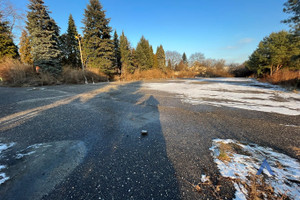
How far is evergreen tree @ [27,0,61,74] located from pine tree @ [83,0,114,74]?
16.9 ft

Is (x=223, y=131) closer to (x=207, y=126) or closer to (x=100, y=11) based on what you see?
(x=207, y=126)

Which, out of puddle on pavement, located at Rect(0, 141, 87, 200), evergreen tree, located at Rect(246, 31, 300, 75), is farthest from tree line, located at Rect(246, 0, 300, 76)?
puddle on pavement, located at Rect(0, 141, 87, 200)

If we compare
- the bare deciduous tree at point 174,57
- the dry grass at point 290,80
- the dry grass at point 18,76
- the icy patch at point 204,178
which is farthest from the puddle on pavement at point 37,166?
the bare deciduous tree at point 174,57

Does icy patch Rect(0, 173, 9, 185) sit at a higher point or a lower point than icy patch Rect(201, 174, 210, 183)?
higher

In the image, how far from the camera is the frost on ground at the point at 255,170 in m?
1.28

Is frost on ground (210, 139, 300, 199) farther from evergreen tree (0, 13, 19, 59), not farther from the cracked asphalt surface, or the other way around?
evergreen tree (0, 13, 19, 59)

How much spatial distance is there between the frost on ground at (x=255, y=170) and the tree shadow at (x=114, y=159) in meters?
0.80

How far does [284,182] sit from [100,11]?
945 inches

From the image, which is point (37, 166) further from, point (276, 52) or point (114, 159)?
point (276, 52)

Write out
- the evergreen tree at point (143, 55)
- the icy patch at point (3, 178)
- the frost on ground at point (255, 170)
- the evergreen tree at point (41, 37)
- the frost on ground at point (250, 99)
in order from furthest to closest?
1. the evergreen tree at point (143, 55)
2. the evergreen tree at point (41, 37)
3. the frost on ground at point (250, 99)
4. the icy patch at point (3, 178)
5. the frost on ground at point (255, 170)

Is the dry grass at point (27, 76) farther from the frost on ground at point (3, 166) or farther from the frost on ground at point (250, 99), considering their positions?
the frost on ground at point (250, 99)

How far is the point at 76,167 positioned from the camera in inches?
67.7

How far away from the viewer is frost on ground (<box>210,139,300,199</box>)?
1277mm

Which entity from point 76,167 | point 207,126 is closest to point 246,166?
point 207,126
